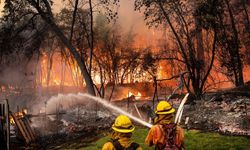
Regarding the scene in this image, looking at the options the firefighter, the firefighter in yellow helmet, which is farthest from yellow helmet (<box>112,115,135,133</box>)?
the firefighter

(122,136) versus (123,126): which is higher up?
(123,126)

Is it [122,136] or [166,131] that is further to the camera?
[166,131]

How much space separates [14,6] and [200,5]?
12799 millimetres

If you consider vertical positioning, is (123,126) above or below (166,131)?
above

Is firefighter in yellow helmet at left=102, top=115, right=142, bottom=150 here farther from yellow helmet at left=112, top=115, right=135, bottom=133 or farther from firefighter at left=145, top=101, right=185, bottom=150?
firefighter at left=145, top=101, right=185, bottom=150

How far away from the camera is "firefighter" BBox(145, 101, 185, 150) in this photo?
555 cm

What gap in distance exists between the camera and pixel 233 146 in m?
10.4

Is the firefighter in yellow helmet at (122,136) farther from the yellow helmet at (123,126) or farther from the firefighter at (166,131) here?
the firefighter at (166,131)

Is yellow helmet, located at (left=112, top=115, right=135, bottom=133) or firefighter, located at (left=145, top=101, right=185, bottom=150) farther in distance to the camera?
firefighter, located at (left=145, top=101, right=185, bottom=150)

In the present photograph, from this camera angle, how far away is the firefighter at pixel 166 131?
555 cm

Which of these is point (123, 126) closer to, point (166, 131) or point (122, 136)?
point (122, 136)

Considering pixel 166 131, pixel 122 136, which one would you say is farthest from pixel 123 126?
pixel 166 131

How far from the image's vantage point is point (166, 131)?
5.63 m

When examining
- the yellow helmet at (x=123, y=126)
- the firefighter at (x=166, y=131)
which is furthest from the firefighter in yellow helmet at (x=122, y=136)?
the firefighter at (x=166, y=131)
